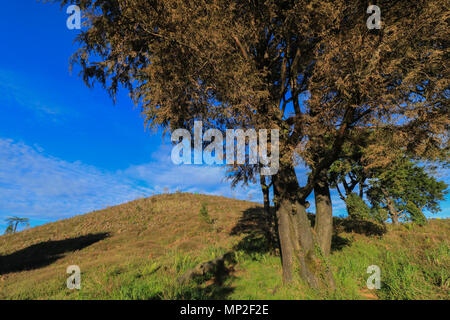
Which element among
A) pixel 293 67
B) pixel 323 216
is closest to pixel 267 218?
pixel 323 216

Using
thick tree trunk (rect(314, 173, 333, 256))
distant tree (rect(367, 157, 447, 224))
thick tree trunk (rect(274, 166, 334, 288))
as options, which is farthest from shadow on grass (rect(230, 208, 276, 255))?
distant tree (rect(367, 157, 447, 224))

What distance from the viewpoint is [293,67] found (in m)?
6.92

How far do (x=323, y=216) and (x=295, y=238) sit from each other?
98.6 inches

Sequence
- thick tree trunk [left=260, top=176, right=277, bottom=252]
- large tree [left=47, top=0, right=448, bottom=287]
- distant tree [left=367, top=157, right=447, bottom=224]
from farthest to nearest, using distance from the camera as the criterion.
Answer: distant tree [left=367, top=157, right=447, bottom=224] < thick tree trunk [left=260, top=176, right=277, bottom=252] < large tree [left=47, top=0, right=448, bottom=287]

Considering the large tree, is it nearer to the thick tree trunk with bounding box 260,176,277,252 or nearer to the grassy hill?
the grassy hill

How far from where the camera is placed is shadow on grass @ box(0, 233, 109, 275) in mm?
12856

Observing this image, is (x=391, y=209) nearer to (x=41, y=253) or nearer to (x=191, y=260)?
(x=191, y=260)

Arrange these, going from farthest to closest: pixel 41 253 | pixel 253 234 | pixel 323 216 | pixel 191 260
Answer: pixel 41 253 < pixel 253 234 < pixel 191 260 < pixel 323 216

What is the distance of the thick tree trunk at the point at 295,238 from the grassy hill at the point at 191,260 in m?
0.42

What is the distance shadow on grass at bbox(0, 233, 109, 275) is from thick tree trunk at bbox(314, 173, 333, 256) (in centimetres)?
1590

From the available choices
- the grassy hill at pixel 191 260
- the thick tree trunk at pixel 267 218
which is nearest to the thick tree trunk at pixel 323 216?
the grassy hill at pixel 191 260

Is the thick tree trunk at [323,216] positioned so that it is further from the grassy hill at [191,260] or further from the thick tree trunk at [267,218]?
the thick tree trunk at [267,218]

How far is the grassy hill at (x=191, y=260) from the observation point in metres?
5.55
